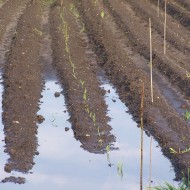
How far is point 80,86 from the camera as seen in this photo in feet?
29.3

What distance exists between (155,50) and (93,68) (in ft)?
5.35

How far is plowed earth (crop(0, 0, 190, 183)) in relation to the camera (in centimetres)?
713

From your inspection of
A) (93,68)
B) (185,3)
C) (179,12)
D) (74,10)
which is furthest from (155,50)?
(185,3)

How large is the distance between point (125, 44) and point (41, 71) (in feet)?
8.69

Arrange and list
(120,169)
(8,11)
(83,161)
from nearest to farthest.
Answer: (120,169) → (83,161) → (8,11)

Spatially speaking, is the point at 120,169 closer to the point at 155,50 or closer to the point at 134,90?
the point at 134,90

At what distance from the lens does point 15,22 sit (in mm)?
13758

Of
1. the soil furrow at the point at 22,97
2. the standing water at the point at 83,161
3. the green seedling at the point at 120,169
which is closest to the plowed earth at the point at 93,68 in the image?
the soil furrow at the point at 22,97

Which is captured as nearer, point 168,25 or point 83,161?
point 83,161

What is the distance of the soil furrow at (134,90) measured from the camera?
7.00 metres

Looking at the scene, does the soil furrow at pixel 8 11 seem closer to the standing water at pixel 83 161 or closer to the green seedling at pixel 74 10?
the green seedling at pixel 74 10

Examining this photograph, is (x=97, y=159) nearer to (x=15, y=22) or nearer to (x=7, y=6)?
(x=15, y=22)

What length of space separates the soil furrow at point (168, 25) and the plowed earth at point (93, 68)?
2cm

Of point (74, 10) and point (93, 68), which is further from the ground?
point (74, 10)
